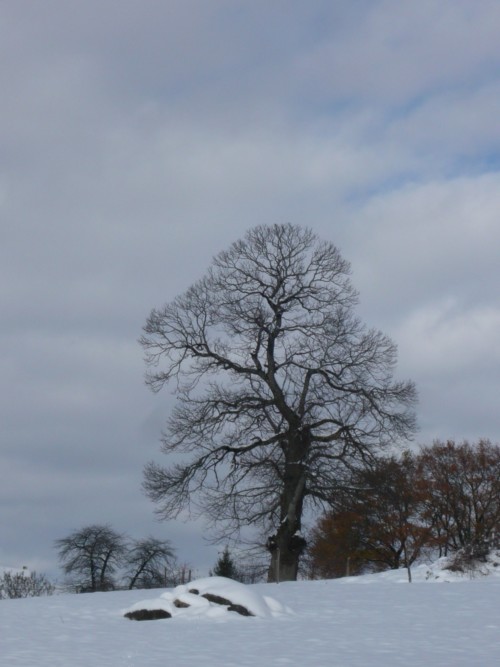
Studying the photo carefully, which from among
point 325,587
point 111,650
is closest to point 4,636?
point 111,650

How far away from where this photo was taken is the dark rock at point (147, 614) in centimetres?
1673

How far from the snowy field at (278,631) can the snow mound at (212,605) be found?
0.05 m

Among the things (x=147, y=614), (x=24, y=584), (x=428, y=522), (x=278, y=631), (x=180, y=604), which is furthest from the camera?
(x=428, y=522)

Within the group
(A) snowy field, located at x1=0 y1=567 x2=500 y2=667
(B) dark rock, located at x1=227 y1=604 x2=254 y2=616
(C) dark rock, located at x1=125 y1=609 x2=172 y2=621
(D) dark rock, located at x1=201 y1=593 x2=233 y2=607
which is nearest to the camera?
(A) snowy field, located at x1=0 y1=567 x2=500 y2=667

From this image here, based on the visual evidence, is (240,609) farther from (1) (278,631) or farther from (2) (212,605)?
(1) (278,631)

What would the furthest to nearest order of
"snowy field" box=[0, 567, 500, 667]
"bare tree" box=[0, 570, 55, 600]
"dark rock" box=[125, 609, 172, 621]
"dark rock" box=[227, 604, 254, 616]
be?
"bare tree" box=[0, 570, 55, 600] → "dark rock" box=[125, 609, 172, 621] → "dark rock" box=[227, 604, 254, 616] → "snowy field" box=[0, 567, 500, 667]

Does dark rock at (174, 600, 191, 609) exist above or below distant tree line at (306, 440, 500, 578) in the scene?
below

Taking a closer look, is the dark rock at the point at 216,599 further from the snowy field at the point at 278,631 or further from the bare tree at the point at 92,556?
the bare tree at the point at 92,556

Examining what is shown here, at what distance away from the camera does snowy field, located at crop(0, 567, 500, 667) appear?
37.7 ft

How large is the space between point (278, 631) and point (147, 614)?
3333mm

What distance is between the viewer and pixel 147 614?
16812 millimetres

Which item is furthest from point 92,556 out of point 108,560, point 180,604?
point 180,604

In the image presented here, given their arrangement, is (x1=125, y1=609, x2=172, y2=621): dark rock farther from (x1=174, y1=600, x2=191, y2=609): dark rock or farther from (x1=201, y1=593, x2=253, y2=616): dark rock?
(x1=201, y1=593, x2=253, y2=616): dark rock

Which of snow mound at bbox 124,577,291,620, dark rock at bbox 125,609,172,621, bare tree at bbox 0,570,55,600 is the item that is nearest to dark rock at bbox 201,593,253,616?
snow mound at bbox 124,577,291,620
